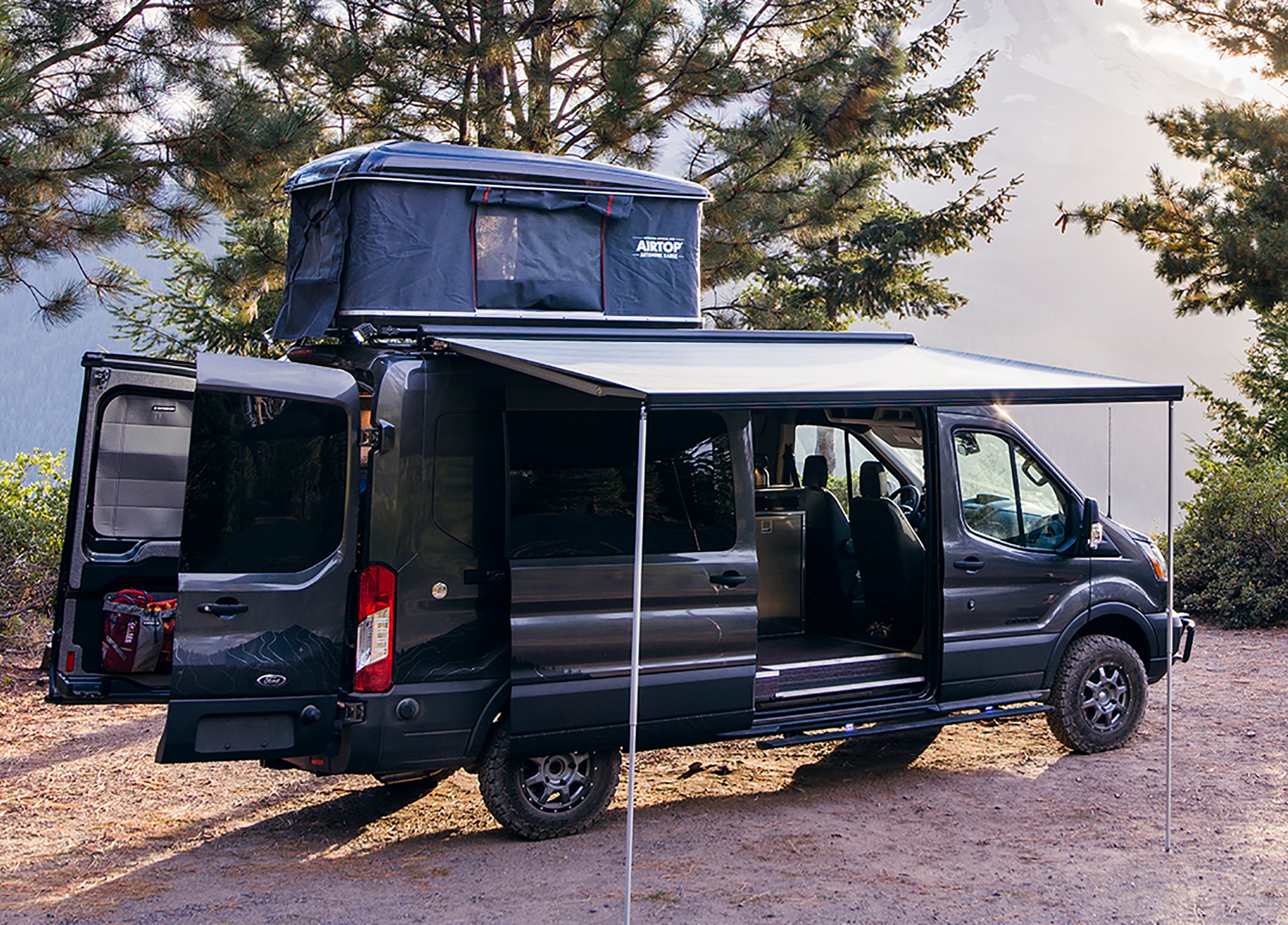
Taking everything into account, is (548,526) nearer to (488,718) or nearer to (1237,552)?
(488,718)

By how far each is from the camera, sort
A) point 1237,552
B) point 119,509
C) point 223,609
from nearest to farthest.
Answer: point 223,609 → point 119,509 → point 1237,552

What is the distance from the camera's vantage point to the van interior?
6859 mm

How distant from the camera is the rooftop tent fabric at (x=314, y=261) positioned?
6.35 meters

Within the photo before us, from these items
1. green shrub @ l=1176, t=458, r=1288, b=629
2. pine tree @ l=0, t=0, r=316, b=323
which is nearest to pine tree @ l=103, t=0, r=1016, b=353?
pine tree @ l=0, t=0, r=316, b=323

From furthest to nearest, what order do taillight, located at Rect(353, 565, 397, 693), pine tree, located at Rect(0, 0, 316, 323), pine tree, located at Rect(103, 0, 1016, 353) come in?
pine tree, located at Rect(103, 0, 1016, 353), pine tree, located at Rect(0, 0, 316, 323), taillight, located at Rect(353, 565, 397, 693)

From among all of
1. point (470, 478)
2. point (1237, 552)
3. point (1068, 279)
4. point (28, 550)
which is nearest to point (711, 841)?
point (470, 478)

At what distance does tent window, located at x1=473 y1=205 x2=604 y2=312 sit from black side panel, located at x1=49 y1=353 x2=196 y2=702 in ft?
5.45

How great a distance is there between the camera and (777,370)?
17.1 feet

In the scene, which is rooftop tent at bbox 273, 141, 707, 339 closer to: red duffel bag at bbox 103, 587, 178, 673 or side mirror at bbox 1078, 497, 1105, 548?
red duffel bag at bbox 103, 587, 178, 673

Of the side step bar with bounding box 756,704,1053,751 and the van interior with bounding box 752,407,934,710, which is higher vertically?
the van interior with bounding box 752,407,934,710

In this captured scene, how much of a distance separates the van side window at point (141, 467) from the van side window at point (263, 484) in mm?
1167

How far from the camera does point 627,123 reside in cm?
1097

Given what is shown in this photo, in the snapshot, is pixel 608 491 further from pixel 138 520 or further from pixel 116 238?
pixel 116 238

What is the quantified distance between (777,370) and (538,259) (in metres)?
2.05
